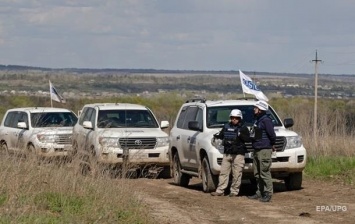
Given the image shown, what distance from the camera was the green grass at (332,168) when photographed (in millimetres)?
20344

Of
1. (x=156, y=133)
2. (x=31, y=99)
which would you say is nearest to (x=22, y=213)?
(x=156, y=133)

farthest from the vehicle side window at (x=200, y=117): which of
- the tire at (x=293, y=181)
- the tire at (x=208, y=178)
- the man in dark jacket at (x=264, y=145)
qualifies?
the man in dark jacket at (x=264, y=145)

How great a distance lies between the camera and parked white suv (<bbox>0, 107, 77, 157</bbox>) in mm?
24531

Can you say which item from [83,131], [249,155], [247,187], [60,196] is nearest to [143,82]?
[83,131]

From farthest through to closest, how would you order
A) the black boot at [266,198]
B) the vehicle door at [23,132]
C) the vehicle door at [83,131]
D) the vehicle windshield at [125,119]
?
the vehicle door at [23,132] < the vehicle windshield at [125,119] < the vehicle door at [83,131] < the black boot at [266,198]

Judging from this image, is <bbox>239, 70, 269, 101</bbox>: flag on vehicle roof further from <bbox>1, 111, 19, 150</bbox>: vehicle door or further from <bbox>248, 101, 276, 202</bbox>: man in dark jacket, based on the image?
<bbox>248, 101, 276, 202</bbox>: man in dark jacket

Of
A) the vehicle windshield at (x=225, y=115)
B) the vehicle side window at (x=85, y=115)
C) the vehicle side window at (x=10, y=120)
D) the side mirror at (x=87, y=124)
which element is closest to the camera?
the vehicle windshield at (x=225, y=115)

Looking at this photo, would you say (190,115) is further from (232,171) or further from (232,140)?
(232,140)

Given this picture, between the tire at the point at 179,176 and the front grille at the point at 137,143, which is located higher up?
the front grille at the point at 137,143

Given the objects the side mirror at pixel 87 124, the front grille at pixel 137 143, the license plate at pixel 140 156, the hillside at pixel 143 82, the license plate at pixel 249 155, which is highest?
the side mirror at pixel 87 124

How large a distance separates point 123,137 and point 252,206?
246 inches

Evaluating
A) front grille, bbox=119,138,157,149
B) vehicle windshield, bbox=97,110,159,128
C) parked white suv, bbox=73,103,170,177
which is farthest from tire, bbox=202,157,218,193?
vehicle windshield, bbox=97,110,159,128

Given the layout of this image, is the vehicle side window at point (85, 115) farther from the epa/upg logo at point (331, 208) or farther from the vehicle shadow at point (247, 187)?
the epa/upg logo at point (331, 208)

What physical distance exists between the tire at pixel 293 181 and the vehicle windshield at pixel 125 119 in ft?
17.3
